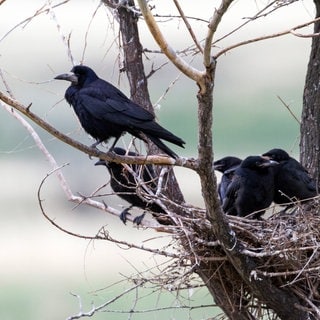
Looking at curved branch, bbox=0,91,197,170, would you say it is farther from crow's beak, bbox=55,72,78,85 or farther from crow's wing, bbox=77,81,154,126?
crow's beak, bbox=55,72,78,85

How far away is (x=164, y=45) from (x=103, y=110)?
7.19 feet

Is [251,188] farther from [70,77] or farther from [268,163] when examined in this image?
[70,77]

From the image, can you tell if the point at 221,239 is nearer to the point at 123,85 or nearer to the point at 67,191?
the point at 67,191

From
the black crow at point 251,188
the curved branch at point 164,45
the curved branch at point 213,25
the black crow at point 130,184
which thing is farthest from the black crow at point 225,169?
the curved branch at point 213,25

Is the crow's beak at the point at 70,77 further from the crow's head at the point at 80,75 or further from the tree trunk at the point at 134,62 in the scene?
the tree trunk at the point at 134,62

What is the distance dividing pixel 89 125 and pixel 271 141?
20.6 feet

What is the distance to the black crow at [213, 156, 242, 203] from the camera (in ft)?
27.4

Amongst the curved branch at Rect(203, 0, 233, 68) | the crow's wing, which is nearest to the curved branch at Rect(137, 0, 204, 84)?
the curved branch at Rect(203, 0, 233, 68)

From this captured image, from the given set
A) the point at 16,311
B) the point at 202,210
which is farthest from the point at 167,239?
the point at 16,311

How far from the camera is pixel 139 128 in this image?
22.4 ft

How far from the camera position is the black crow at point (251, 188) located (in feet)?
25.8

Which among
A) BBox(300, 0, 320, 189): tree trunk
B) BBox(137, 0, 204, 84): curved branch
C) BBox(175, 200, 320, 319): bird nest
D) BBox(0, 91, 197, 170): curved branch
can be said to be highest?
BBox(300, 0, 320, 189): tree trunk

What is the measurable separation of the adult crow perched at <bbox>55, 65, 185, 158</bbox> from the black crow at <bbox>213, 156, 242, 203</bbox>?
1.30 m

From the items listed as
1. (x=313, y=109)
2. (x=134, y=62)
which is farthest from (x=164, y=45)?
(x=313, y=109)
